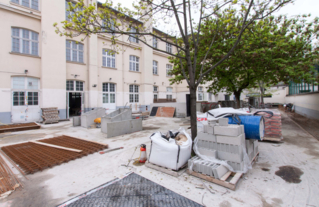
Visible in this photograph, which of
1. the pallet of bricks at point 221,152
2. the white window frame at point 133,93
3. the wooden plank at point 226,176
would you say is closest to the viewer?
the wooden plank at point 226,176

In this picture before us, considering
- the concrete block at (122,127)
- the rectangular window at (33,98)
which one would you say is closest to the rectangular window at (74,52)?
the rectangular window at (33,98)

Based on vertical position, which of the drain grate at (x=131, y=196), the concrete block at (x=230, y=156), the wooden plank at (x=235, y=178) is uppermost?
the concrete block at (x=230, y=156)

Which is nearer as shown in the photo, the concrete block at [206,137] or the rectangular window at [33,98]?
the concrete block at [206,137]

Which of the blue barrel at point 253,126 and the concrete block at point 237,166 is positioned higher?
the blue barrel at point 253,126

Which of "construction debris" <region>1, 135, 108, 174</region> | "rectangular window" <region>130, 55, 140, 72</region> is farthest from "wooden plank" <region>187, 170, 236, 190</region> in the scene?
"rectangular window" <region>130, 55, 140, 72</region>

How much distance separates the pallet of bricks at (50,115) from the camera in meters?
11.6

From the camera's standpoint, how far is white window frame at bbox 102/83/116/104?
54.6 feet

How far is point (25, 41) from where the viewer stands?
1209 cm

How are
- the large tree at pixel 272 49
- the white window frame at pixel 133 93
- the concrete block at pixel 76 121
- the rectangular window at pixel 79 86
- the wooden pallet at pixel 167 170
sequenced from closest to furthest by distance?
the wooden pallet at pixel 167 170, the large tree at pixel 272 49, the concrete block at pixel 76 121, the rectangular window at pixel 79 86, the white window frame at pixel 133 93

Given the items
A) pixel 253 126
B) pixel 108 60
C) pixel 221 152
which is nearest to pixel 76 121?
pixel 108 60

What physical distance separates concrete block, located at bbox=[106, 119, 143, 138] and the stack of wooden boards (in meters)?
7.46

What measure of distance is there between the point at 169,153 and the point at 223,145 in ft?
4.19

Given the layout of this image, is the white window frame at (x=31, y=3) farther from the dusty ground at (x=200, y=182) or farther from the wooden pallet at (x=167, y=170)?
the wooden pallet at (x=167, y=170)

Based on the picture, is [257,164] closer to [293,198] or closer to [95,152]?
[293,198]
